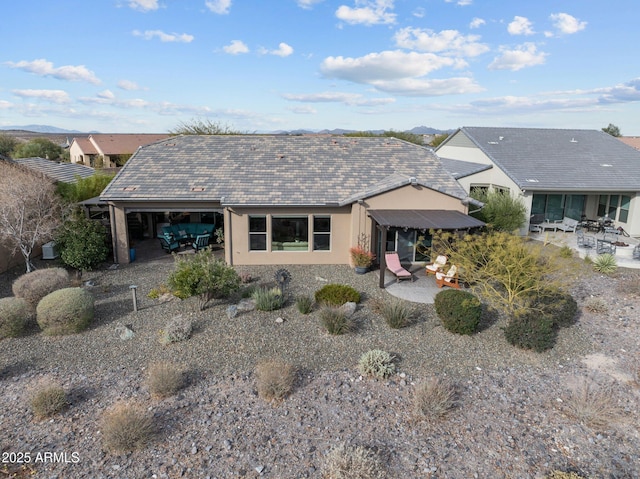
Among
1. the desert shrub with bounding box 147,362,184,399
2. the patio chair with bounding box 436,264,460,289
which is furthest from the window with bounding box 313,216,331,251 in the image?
the desert shrub with bounding box 147,362,184,399

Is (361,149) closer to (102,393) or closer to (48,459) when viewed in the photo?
(102,393)

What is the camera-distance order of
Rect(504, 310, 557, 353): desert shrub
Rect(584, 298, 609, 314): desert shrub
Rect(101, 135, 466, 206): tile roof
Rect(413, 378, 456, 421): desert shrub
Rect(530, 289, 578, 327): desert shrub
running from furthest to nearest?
Rect(101, 135, 466, 206): tile roof
Rect(584, 298, 609, 314): desert shrub
Rect(530, 289, 578, 327): desert shrub
Rect(504, 310, 557, 353): desert shrub
Rect(413, 378, 456, 421): desert shrub

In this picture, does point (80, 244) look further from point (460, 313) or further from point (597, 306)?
Result: point (597, 306)

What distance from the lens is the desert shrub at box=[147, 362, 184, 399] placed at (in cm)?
909

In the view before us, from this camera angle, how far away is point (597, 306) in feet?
44.1

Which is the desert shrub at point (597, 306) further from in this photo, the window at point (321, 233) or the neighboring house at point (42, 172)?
the neighboring house at point (42, 172)

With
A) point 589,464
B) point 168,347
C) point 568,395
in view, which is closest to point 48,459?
point 168,347

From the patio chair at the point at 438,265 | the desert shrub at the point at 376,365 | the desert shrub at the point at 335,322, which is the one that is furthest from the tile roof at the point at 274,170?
the desert shrub at the point at 376,365

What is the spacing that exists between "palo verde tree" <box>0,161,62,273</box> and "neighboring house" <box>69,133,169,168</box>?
45.6 m

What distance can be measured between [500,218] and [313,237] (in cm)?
962

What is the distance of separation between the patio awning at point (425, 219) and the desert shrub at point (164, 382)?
852 centimetres

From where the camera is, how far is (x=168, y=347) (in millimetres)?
11023

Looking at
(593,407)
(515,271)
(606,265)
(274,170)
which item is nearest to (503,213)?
(606,265)

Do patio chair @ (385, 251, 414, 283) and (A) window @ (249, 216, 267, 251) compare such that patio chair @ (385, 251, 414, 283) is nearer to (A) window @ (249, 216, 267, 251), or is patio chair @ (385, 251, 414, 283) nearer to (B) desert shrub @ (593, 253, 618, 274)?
(A) window @ (249, 216, 267, 251)
